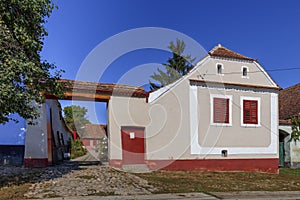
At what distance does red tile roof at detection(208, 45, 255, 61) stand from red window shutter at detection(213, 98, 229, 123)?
8.39ft

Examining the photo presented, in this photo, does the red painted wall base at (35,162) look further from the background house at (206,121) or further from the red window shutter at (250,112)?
the red window shutter at (250,112)

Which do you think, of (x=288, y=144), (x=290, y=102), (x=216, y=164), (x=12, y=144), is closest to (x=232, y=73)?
(x=216, y=164)

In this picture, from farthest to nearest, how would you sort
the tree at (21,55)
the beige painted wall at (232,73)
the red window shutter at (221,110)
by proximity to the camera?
the beige painted wall at (232,73)
the red window shutter at (221,110)
the tree at (21,55)

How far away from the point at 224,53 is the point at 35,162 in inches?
460

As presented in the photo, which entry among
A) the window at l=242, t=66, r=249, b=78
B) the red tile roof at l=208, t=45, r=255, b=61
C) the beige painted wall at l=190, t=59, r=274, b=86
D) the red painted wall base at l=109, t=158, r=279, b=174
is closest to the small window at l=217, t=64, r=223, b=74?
the beige painted wall at l=190, t=59, r=274, b=86

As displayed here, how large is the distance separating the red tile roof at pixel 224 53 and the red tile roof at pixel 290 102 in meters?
7.04

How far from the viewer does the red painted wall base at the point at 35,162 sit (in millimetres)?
12133

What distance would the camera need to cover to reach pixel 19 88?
7.28 metres

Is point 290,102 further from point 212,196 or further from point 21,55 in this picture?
point 21,55

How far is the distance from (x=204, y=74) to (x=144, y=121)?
426 cm

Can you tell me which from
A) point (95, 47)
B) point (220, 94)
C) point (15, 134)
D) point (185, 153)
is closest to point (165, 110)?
point (185, 153)

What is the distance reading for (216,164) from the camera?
566 inches

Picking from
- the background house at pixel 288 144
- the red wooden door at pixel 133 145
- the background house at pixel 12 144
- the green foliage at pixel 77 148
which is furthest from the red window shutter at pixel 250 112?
the green foliage at pixel 77 148

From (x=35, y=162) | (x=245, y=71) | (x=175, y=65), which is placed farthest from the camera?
(x=175, y=65)
